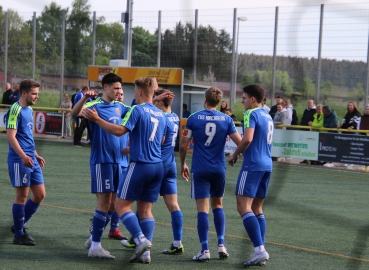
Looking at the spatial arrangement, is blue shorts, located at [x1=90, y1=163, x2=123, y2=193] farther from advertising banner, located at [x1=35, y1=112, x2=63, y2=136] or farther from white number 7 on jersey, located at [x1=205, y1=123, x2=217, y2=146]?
advertising banner, located at [x1=35, y1=112, x2=63, y2=136]

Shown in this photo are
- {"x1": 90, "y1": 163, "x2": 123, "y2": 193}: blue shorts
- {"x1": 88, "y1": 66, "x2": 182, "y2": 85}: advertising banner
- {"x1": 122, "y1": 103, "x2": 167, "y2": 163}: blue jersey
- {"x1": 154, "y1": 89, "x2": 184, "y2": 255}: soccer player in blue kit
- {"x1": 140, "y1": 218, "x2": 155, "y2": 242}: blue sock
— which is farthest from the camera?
{"x1": 88, "y1": 66, "x2": 182, "y2": 85}: advertising banner

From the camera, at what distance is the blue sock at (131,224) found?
17.8ft

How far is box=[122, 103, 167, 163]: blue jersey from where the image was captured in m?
5.55

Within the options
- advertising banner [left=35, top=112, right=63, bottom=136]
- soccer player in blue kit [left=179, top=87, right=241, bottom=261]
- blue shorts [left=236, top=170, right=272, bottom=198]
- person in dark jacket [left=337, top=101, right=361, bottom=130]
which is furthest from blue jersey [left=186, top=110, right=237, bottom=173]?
advertising banner [left=35, top=112, right=63, bottom=136]

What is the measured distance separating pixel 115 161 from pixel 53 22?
354cm

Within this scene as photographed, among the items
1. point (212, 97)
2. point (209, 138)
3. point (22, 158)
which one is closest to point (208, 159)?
point (209, 138)

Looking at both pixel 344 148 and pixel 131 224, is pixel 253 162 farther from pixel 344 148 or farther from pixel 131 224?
pixel 344 148

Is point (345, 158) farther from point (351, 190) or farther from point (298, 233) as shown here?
point (298, 233)

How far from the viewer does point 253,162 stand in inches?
234

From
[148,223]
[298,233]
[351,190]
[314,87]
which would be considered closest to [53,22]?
[314,87]

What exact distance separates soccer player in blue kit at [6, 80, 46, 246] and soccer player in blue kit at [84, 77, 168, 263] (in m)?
1.04

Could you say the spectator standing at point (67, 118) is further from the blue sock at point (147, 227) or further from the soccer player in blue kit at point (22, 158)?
the blue sock at point (147, 227)

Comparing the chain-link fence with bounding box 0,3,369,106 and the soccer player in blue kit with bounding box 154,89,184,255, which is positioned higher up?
the chain-link fence with bounding box 0,3,369,106

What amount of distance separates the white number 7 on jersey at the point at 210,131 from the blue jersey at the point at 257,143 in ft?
1.07
